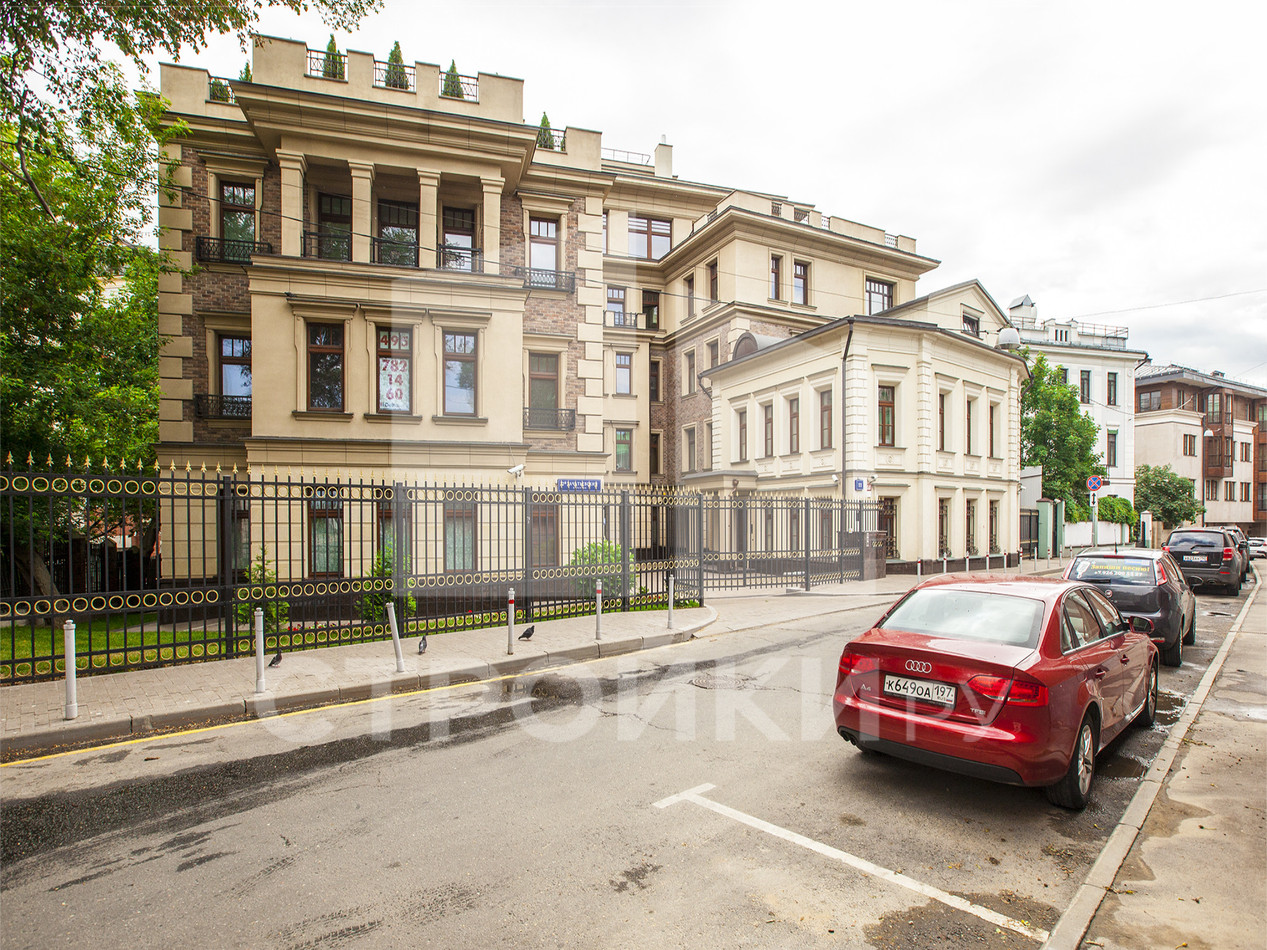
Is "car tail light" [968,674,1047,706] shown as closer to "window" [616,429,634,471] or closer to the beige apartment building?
the beige apartment building

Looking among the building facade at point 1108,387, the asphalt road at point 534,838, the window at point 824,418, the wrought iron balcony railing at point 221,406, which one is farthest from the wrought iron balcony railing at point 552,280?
the building facade at point 1108,387

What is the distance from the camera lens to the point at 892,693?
474 cm

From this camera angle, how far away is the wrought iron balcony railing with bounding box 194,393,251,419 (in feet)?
56.0

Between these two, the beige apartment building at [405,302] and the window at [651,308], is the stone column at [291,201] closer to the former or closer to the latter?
the beige apartment building at [405,302]

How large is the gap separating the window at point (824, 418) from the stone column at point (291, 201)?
18.7 metres

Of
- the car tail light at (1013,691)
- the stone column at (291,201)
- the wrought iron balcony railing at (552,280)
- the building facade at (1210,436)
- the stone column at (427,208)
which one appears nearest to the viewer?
the car tail light at (1013,691)

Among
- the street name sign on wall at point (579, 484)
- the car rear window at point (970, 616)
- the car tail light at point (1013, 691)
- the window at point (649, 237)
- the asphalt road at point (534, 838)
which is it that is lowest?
the asphalt road at point (534, 838)

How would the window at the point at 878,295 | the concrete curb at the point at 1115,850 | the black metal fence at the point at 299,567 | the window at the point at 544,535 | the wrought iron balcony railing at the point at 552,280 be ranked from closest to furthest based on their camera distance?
the concrete curb at the point at 1115,850
the black metal fence at the point at 299,567
the window at the point at 544,535
the wrought iron balcony railing at the point at 552,280
the window at the point at 878,295

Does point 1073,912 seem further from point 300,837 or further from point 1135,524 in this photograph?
point 1135,524

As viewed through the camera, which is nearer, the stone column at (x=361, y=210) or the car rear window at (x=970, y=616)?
the car rear window at (x=970, y=616)

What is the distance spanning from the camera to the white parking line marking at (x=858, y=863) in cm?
327

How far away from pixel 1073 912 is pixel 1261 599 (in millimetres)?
20088

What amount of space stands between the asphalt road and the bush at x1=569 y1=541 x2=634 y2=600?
657 cm

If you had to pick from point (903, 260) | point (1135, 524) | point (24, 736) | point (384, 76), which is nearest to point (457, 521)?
point (24, 736)
